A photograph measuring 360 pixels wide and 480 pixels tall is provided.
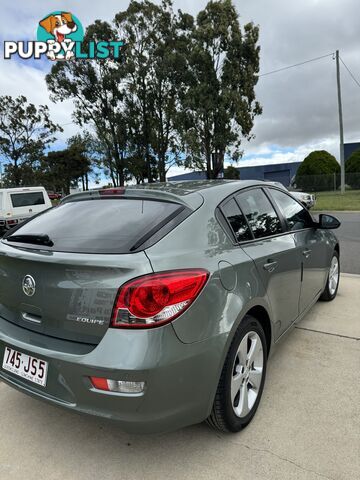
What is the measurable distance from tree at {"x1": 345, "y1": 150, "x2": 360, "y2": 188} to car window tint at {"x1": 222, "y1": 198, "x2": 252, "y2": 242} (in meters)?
37.3

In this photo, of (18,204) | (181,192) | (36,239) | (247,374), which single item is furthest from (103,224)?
(18,204)

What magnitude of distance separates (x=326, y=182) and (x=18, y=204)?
106 feet

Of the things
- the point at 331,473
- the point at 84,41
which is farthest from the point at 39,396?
the point at 84,41

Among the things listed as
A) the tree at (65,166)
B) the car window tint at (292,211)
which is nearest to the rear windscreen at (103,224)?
the car window tint at (292,211)

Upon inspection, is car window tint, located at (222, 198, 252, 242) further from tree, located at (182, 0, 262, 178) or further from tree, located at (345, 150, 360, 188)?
tree, located at (345, 150, 360, 188)

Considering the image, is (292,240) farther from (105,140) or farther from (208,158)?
(105,140)

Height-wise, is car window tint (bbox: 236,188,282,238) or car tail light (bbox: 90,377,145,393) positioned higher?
car window tint (bbox: 236,188,282,238)

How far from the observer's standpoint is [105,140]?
94.4 feet

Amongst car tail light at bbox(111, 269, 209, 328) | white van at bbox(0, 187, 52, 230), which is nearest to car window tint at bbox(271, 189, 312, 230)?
car tail light at bbox(111, 269, 209, 328)

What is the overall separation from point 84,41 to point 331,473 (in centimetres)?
2909

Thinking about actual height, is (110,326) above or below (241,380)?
above

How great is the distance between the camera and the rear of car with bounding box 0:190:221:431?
5.78 feet

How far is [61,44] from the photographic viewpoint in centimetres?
2167

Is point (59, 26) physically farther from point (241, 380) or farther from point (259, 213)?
point (241, 380)
